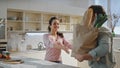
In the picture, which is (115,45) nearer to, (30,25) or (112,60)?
(30,25)

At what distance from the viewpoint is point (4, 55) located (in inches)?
110

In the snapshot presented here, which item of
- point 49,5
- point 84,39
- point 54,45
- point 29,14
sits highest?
point 49,5

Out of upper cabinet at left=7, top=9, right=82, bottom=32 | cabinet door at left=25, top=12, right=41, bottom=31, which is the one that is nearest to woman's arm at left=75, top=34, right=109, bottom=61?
upper cabinet at left=7, top=9, right=82, bottom=32

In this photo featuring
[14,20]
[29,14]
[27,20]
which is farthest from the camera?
[29,14]

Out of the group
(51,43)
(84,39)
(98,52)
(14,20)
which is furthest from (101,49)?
(14,20)

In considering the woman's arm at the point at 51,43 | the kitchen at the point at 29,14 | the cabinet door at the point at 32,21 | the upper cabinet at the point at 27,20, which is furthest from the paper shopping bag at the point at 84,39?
the cabinet door at the point at 32,21

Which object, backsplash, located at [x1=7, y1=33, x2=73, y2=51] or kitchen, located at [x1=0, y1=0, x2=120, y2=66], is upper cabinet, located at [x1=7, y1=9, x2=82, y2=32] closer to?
kitchen, located at [x1=0, y1=0, x2=120, y2=66]

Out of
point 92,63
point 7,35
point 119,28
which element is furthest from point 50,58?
point 119,28

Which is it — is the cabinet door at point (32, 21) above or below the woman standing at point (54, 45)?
above

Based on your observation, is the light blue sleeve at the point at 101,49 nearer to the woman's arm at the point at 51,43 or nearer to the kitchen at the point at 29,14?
the woman's arm at the point at 51,43

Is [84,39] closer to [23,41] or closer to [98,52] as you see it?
[98,52]

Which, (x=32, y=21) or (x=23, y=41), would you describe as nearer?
(x=23, y=41)

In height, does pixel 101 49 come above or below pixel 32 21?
below

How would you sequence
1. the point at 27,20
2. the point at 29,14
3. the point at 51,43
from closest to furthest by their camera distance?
the point at 51,43 → the point at 27,20 → the point at 29,14
